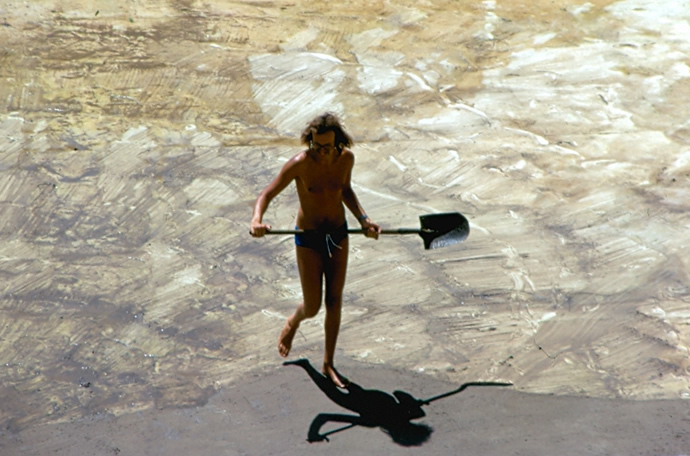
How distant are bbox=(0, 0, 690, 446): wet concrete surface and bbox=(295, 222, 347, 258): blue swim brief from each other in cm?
109

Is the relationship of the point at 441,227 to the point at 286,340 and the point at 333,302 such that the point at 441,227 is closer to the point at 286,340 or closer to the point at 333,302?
the point at 333,302

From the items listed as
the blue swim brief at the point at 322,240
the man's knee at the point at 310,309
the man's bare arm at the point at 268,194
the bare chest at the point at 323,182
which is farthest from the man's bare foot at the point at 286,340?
the bare chest at the point at 323,182

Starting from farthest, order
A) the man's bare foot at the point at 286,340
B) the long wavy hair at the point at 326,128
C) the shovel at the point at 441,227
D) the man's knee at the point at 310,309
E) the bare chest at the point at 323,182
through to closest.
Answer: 1. the man's bare foot at the point at 286,340
2. the shovel at the point at 441,227
3. the man's knee at the point at 310,309
4. the bare chest at the point at 323,182
5. the long wavy hair at the point at 326,128

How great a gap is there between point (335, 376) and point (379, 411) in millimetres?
430

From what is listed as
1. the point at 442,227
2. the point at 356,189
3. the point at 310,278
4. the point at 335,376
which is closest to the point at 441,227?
the point at 442,227

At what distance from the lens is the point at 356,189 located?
7.61 meters

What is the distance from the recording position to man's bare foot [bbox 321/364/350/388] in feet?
17.6

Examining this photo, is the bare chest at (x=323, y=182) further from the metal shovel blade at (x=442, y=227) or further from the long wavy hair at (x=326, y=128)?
the metal shovel blade at (x=442, y=227)

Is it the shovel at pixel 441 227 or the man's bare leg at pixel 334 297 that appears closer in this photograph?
the man's bare leg at pixel 334 297

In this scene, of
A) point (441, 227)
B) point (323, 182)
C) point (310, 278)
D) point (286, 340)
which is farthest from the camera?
point (286, 340)

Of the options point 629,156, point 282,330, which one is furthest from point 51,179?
point 629,156

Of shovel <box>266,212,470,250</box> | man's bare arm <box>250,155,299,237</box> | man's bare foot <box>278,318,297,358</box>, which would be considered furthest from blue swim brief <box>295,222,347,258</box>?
man's bare foot <box>278,318,297,358</box>

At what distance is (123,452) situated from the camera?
4812mm

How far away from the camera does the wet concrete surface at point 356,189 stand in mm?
5730
